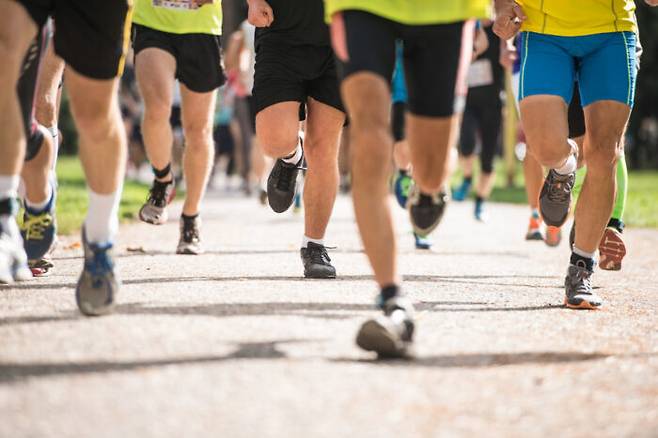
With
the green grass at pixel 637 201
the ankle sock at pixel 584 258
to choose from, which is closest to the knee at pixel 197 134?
the ankle sock at pixel 584 258

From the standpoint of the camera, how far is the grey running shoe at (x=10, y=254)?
4316 mm

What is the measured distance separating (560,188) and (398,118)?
358cm

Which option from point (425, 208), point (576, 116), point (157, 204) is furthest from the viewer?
point (157, 204)

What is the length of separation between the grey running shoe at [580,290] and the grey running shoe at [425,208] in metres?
1.28

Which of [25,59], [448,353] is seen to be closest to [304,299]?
[448,353]

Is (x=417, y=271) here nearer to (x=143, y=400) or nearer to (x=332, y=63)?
(x=332, y=63)

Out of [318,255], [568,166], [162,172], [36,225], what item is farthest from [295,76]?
[162,172]

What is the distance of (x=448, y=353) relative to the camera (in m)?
4.40

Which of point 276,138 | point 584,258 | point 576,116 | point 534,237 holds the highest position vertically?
point 576,116

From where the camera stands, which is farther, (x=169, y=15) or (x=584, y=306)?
(x=169, y=15)

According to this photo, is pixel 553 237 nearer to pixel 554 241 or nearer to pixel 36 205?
pixel 554 241

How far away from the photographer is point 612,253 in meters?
7.28

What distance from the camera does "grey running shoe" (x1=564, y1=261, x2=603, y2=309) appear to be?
5945 mm

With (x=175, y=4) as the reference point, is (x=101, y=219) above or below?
below
